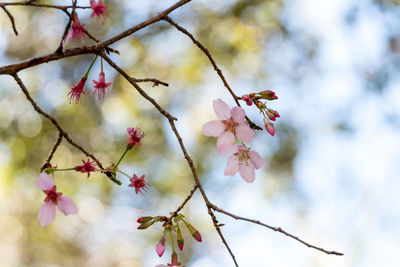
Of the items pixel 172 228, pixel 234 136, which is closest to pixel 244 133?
pixel 234 136

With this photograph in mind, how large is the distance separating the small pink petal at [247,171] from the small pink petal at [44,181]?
326 mm

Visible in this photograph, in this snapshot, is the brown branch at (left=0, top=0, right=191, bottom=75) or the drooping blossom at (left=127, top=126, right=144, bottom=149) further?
the drooping blossom at (left=127, top=126, right=144, bottom=149)

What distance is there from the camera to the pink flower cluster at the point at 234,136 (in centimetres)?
77

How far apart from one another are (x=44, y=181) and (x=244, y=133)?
331 millimetres

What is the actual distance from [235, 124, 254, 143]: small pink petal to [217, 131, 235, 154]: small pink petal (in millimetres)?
17

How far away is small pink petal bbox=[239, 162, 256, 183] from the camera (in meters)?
0.85

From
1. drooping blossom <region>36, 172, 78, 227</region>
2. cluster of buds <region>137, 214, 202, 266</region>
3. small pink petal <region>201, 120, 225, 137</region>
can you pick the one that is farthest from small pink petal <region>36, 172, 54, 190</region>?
small pink petal <region>201, 120, 225, 137</region>

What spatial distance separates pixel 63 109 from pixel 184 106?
113 cm

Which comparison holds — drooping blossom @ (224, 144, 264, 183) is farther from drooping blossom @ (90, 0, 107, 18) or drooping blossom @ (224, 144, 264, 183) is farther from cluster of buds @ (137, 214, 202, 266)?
drooping blossom @ (90, 0, 107, 18)

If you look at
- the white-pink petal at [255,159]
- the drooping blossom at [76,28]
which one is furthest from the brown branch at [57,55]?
the white-pink petal at [255,159]

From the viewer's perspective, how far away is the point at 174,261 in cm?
70

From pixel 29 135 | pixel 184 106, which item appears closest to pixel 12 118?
pixel 29 135

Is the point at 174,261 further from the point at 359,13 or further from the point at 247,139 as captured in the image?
the point at 359,13

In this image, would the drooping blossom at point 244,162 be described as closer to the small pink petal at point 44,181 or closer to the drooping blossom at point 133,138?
the drooping blossom at point 133,138
